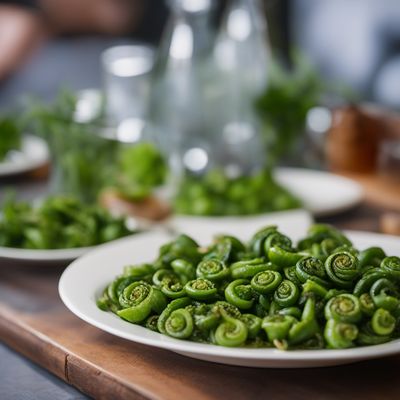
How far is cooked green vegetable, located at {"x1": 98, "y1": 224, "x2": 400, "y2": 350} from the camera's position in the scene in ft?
3.06

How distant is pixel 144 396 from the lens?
959 millimetres

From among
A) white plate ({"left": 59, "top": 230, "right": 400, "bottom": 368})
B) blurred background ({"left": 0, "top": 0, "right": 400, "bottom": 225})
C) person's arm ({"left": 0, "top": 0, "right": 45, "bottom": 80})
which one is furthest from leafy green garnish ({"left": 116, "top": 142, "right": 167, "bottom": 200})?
person's arm ({"left": 0, "top": 0, "right": 45, "bottom": 80})

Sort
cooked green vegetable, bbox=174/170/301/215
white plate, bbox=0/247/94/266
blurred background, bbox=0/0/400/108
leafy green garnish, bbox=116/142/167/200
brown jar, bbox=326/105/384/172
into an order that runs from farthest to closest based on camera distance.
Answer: blurred background, bbox=0/0/400/108 < brown jar, bbox=326/105/384/172 < leafy green garnish, bbox=116/142/167/200 < cooked green vegetable, bbox=174/170/301/215 < white plate, bbox=0/247/94/266

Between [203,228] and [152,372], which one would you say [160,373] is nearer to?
[152,372]

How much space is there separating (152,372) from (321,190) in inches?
36.8

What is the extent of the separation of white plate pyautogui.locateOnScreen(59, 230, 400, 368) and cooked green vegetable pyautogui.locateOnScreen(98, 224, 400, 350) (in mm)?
16

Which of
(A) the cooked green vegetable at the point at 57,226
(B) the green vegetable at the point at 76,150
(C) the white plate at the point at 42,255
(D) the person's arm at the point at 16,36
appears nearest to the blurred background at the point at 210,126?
(B) the green vegetable at the point at 76,150

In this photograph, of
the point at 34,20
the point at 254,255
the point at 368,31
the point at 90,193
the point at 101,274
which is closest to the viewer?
the point at 254,255

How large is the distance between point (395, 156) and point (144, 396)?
1167mm

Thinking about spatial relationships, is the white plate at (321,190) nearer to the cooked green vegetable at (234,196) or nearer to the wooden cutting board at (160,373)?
the cooked green vegetable at (234,196)

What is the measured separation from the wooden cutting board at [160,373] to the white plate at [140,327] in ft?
0.07

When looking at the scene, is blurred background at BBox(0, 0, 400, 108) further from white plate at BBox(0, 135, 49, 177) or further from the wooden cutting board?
the wooden cutting board

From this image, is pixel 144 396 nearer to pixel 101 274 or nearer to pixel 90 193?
pixel 101 274

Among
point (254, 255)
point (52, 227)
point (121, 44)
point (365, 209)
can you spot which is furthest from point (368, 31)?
point (254, 255)
